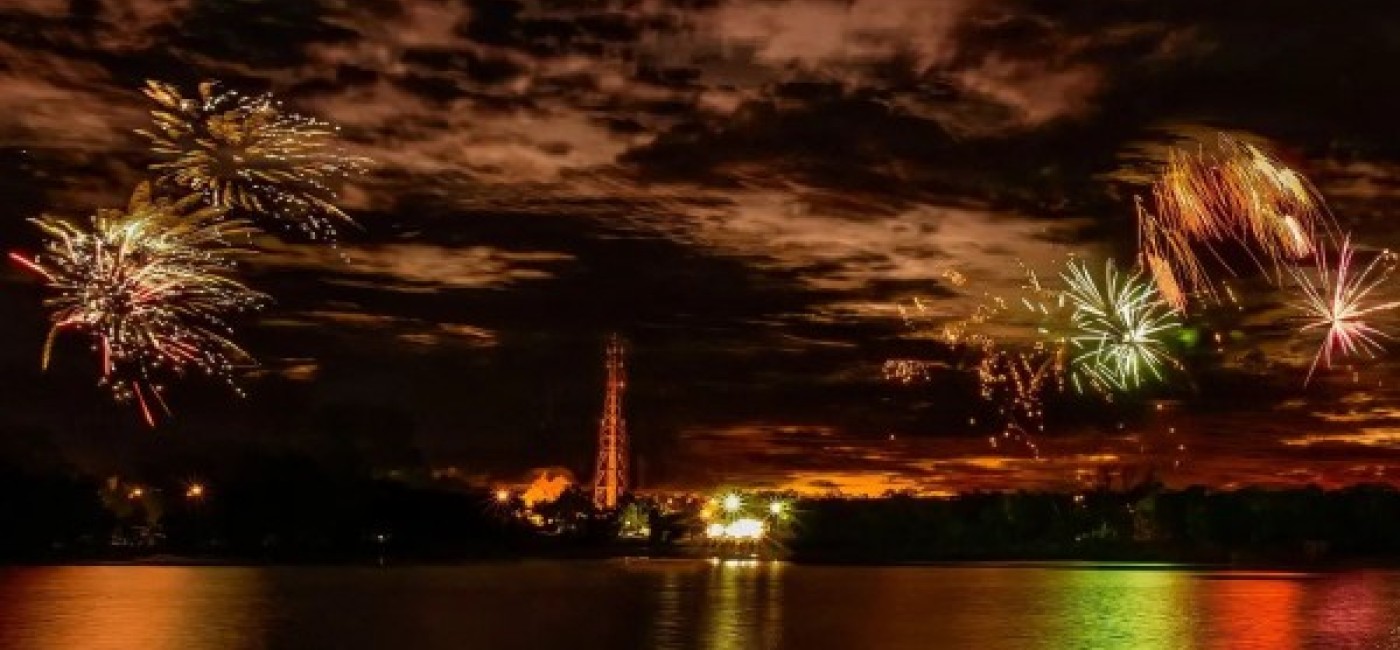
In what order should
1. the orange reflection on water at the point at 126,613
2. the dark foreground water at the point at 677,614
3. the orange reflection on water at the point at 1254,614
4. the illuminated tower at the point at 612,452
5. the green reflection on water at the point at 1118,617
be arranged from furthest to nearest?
the illuminated tower at the point at 612,452 → the orange reflection on water at the point at 1254,614 → the green reflection on water at the point at 1118,617 → the dark foreground water at the point at 677,614 → the orange reflection on water at the point at 126,613

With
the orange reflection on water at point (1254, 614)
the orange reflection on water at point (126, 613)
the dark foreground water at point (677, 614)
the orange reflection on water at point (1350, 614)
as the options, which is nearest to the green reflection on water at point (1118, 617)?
the dark foreground water at point (677, 614)

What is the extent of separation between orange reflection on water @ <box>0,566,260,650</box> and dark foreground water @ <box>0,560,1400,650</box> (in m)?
0.07

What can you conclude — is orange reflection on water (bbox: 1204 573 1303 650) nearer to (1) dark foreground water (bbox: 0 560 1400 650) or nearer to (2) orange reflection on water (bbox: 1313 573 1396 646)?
(1) dark foreground water (bbox: 0 560 1400 650)

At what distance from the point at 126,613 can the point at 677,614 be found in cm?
1349

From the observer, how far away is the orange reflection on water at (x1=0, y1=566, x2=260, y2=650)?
30016 mm

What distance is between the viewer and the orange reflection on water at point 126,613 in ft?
98.5

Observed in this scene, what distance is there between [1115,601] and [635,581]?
69.1 ft

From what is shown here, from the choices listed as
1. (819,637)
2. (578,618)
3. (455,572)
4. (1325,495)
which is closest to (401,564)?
(455,572)

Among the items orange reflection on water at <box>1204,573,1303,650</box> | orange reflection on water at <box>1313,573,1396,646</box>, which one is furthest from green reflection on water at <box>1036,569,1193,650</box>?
orange reflection on water at <box>1313,573,1396,646</box>

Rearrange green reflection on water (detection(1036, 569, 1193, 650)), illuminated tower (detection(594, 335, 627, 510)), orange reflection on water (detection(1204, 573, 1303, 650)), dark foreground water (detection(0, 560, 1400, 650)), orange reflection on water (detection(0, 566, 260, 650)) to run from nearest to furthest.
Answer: orange reflection on water (detection(0, 566, 260, 650)), dark foreground water (detection(0, 560, 1400, 650)), green reflection on water (detection(1036, 569, 1193, 650)), orange reflection on water (detection(1204, 573, 1303, 650)), illuminated tower (detection(594, 335, 627, 510))

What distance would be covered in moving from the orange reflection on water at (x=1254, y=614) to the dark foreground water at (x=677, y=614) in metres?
0.07

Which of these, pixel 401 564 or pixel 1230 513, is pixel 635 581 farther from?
pixel 1230 513

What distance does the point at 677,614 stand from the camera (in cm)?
3872

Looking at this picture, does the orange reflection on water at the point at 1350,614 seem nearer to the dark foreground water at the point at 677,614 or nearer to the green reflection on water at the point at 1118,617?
the dark foreground water at the point at 677,614
